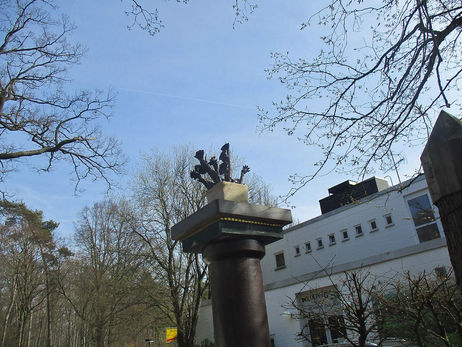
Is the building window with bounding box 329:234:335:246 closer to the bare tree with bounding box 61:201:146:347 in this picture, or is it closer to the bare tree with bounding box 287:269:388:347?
the bare tree with bounding box 61:201:146:347

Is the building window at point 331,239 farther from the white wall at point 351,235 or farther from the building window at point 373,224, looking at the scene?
the building window at point 373,224

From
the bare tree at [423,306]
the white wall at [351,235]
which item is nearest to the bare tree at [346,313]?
the bare tree at [423,306]

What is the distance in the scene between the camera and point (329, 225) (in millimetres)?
26938

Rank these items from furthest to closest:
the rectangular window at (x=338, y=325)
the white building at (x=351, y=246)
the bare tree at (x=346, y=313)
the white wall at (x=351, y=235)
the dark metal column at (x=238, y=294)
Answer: the white wall at (x=351, y=235)
the white building at (x=351, y=246)
the dark metal column at (x=238, y=294)
the rectangular window at (x=338, y=325)
the bare tree at (x=346, y=313)

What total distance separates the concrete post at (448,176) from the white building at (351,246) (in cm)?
1230

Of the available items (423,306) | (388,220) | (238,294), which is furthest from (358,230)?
(238,294)

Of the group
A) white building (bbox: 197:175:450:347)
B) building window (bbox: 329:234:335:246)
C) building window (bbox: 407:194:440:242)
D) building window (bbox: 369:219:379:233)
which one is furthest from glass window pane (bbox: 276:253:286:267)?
building window (bbox: 407:194:440:242)

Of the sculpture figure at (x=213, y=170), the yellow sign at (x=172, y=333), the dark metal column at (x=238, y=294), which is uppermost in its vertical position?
the sculpture figure at (x=213, y=170)

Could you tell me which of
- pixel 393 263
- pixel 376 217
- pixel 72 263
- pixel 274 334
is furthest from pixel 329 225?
pixel 72 263

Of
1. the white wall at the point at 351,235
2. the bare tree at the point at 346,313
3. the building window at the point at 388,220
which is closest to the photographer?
the bare tree at the point at 346,313

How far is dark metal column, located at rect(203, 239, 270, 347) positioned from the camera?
14.4 ft

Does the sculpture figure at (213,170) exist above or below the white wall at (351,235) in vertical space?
below

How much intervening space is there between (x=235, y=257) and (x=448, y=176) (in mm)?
3145

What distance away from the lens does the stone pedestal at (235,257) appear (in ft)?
14.6
